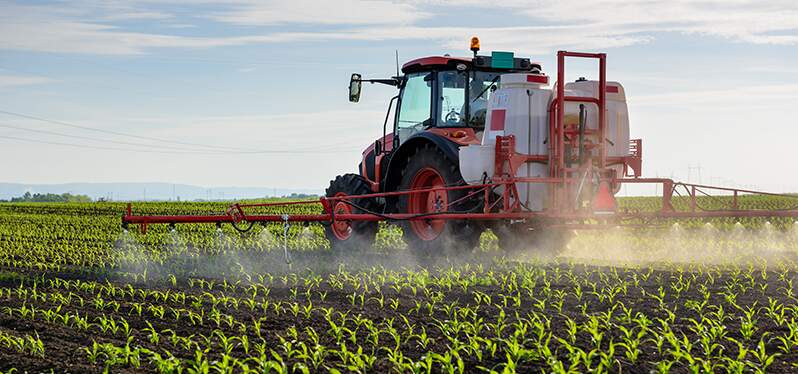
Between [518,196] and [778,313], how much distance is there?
335 cm

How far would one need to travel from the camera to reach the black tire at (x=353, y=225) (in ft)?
42.2

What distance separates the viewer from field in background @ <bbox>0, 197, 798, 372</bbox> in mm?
5789

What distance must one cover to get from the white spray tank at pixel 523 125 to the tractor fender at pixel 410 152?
42 centimetres

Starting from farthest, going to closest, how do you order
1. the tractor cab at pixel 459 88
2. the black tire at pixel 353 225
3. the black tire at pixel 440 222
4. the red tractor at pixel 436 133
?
the black tire at pixel 353 225
the tractor cab at pixel 459 88
the red tractor at pixel 436 133
the black tire at pixel 440 222

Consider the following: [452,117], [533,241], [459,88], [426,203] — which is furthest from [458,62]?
[533,241]

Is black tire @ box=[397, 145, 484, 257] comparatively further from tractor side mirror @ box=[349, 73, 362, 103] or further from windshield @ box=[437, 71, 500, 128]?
tractor side mirror @ box=[349, 73, 362, 103]

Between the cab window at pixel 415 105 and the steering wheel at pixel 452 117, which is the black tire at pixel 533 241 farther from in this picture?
the cab window at pixel 415 105

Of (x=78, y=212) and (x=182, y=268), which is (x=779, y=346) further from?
(x=78, y=212)

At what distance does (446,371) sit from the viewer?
215 inches

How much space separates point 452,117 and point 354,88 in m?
1.47

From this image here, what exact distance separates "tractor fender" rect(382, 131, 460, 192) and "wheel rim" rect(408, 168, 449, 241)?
1.26 feet

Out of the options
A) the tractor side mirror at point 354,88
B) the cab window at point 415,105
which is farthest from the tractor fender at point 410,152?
the tractor side mirror at point 354,88

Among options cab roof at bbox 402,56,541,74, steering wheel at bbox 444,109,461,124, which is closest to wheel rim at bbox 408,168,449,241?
steering wheel at bbox 444,109,461,124

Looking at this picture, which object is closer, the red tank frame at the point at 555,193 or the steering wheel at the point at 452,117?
the red tank frame at the point at 555,193
